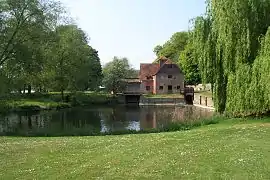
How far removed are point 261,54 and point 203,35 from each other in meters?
5.53

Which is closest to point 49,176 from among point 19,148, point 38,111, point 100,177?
point 100,177

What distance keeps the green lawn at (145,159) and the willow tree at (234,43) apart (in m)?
8.83

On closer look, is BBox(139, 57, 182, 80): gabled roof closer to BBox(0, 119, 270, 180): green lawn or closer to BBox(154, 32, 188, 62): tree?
BBox(154, 32, 188, 62): tree

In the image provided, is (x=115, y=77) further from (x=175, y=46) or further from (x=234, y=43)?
(x=234, y=43)

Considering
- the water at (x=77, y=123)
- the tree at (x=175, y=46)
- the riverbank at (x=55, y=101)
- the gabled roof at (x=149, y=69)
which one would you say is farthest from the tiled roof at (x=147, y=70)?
the water at (x=77, y=123)

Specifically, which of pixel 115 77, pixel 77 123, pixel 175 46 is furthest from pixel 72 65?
pixel 175 46

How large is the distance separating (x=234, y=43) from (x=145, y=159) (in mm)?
16677

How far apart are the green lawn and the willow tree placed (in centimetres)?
883

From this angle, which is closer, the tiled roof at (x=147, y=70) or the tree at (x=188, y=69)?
the tree at (x=188, y=69)

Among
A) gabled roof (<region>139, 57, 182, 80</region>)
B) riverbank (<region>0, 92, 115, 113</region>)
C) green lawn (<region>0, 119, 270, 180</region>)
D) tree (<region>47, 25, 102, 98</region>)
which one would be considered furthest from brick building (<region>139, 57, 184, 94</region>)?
green lawn (<region>0, 119, 270, 180</region>)

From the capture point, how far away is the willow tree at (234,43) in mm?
26484

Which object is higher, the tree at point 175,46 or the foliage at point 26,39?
the tree at point 175,46

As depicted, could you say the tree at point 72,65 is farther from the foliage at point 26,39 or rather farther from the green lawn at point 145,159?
the green lawn at point 145,159

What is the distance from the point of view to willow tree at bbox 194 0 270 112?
2648 centimetres
